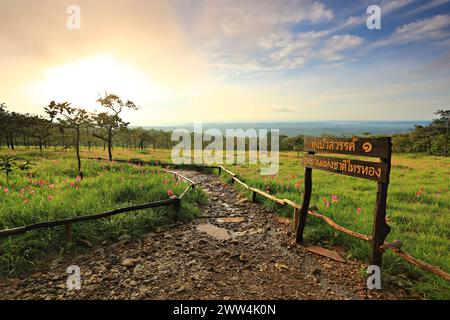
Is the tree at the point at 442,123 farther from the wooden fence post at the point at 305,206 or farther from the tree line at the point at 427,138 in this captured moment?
the wooden fence post at the point at 305,206

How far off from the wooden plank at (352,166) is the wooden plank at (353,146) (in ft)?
0.59

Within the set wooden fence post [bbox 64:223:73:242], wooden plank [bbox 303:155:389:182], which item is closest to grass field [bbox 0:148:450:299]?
wooden fence post [bbox 64:223:73:242]

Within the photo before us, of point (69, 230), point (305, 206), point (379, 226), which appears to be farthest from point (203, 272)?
point (379, 226)

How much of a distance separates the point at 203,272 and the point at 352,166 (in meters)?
3.71

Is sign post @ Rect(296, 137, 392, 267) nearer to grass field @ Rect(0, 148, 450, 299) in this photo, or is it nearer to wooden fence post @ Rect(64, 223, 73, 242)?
grass field @ Rect(0, 148, 450, 299)

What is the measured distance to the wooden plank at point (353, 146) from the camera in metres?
4.14

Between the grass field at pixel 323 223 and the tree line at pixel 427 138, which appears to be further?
the tree line at pixel 427 138

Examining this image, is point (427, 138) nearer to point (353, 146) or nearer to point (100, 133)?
point (353, 146)

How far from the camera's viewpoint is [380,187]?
420 centimetres

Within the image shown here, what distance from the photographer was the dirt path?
157 inches

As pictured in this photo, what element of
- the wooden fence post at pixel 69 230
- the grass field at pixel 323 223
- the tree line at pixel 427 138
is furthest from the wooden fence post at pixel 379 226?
the tree line at pixel 427 138
